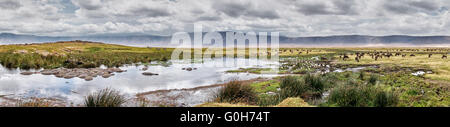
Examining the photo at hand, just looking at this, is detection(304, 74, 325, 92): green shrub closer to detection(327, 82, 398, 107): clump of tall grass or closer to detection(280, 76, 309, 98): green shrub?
detection(280, 76, 309, 98): green shrub

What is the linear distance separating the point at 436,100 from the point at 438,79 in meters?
10.9

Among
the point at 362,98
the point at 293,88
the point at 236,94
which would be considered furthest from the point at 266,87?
the point at 362,98

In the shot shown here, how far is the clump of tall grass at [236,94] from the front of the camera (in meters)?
10.9

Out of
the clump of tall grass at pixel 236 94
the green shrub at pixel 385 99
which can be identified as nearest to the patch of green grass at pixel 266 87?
the clump of tall grass at pixel 236 94

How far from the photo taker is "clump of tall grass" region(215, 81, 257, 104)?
10.9 m

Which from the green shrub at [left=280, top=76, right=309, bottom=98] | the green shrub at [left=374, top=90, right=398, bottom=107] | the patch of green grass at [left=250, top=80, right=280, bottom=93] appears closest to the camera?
the green shrub at [left=374, top=90, right=398, bottom=107]

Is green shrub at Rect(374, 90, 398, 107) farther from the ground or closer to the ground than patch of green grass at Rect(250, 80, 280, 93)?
farther from the ground

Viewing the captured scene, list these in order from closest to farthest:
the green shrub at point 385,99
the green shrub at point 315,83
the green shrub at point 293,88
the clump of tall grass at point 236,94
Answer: the green shrub at point 385,99
the clump of tall grass at point 236,94
the green shrub at point 293,88
the green shrub at point 315,83

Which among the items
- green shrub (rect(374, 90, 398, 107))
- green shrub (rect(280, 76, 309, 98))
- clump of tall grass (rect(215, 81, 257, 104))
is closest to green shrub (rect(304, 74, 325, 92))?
green shrub (rect(280, 76, 309, 98))

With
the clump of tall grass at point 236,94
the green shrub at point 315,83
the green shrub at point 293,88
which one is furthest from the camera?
the green shrub at point 315,83

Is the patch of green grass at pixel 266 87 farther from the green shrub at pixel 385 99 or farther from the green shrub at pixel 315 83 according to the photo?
the green shrub at pixel 385 99
